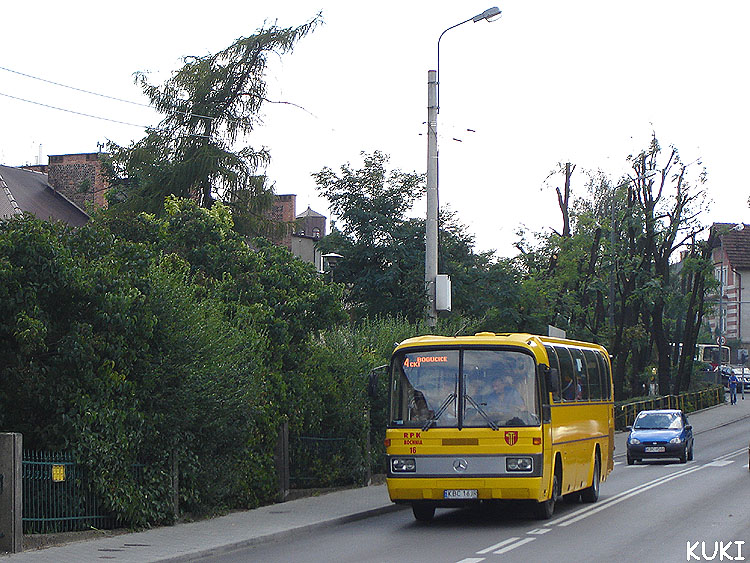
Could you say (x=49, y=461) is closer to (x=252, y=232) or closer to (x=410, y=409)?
(x=410, y=409)

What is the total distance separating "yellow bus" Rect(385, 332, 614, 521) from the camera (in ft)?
51.6

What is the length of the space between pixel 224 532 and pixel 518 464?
4.25 meters

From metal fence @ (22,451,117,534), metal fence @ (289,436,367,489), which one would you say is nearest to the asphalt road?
metal fence @ (22,451,117,534)

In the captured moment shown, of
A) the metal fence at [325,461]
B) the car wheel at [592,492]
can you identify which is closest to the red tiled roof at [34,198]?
the metal fence at [325,461]

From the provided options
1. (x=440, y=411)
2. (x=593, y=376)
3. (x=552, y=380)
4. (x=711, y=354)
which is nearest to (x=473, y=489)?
(x=440, y=411)

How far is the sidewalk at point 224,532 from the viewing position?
492 inches

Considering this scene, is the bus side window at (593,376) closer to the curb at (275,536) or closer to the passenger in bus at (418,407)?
the curb at (275,536)

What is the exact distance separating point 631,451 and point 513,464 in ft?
66.4

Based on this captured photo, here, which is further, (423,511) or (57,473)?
(423,511)

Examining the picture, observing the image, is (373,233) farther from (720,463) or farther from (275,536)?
(275,536)

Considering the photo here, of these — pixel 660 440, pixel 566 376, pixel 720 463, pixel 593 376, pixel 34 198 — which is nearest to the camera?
pixel 566 376

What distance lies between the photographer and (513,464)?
51.4 ft

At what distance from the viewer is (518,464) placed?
15.7 metres

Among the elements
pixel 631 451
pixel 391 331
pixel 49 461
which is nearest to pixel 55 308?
pixel 49 461
